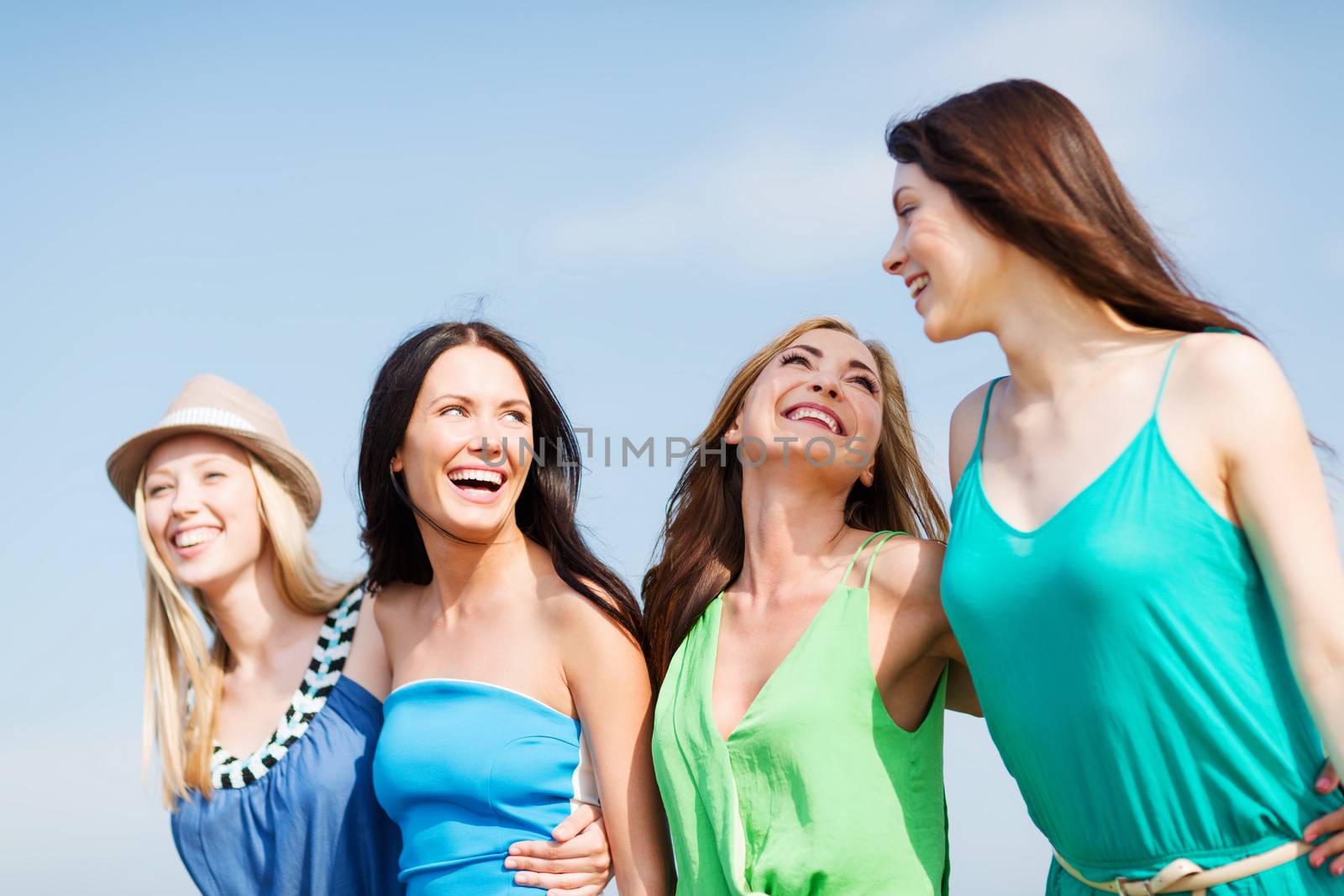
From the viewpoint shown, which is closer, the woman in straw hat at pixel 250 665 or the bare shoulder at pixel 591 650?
the bare shoulder at pixel 591 650

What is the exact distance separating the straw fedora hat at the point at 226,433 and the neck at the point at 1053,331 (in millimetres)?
3226

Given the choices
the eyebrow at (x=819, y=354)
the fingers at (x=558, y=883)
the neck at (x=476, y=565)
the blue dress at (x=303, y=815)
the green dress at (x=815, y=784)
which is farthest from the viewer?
the blue dress at (x=303, y=815)

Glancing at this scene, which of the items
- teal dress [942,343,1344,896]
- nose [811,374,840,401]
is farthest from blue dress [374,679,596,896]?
teal dress [942,343,1344,896]

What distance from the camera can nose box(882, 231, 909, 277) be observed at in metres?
3.77

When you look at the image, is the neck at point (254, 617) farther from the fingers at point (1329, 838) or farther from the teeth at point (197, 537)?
the fingers at point (1329, 838)

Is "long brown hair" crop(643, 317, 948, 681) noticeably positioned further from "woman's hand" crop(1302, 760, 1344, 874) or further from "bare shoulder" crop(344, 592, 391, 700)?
"woman's hand" crop(1302, 760, 1344, 874)

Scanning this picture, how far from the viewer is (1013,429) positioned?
363cm

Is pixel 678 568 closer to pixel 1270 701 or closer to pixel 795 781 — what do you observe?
pixel 795 781

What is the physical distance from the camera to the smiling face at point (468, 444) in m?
4.74

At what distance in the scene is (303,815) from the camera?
196 inches

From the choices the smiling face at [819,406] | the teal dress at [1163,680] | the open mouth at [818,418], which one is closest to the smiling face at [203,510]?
the smiling face at [819,406]

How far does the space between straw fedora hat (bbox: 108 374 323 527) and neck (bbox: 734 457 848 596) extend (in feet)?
7.05

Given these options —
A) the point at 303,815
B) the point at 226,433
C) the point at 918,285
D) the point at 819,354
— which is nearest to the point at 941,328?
the point at 918,285

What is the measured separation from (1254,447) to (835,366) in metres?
1.74
